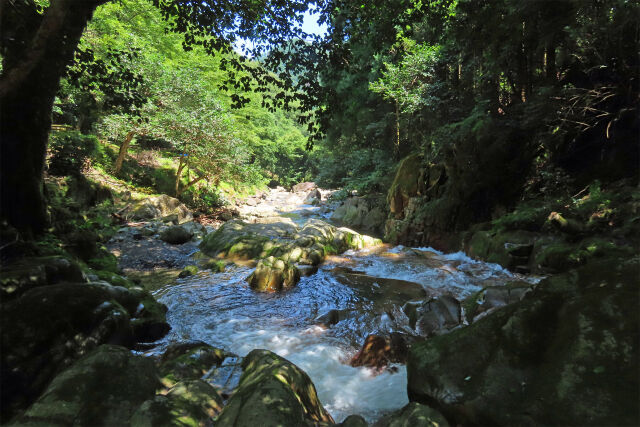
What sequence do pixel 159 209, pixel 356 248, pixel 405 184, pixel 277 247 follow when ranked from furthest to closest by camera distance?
pixel 159 209, pixel 405 184, pixel 356 248, pixel 277 247

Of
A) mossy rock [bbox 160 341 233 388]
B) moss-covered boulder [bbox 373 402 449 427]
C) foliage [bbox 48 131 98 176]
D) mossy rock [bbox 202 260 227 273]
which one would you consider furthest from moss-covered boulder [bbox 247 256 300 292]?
foliage [bbox 48 131 98 176]

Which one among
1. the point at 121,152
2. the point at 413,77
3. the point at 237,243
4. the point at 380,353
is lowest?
the point at 380,353

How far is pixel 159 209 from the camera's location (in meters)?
14.6

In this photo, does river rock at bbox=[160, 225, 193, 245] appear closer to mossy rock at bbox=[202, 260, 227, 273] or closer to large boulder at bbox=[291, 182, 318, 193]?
mossy rock at bbox=[202, 260, 227, 273]

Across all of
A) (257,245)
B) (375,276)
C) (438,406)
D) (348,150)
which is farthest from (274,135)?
(438,406)

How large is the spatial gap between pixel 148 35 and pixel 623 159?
22823 millimetres

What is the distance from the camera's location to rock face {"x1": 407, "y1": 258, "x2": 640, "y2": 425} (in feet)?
6.18

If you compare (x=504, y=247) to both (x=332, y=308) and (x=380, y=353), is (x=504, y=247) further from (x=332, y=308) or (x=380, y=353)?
(x=380, y=353)

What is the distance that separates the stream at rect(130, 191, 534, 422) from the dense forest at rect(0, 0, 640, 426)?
6cm

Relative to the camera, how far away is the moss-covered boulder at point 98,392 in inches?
82.4

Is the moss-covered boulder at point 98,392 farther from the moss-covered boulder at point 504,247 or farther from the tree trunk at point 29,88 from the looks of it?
the moss-covered boulder at point 504,247

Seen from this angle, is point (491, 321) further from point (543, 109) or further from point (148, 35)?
point (148, 35)

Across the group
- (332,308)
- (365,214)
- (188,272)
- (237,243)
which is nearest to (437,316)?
(332,308)

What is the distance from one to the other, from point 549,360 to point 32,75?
629 cm
